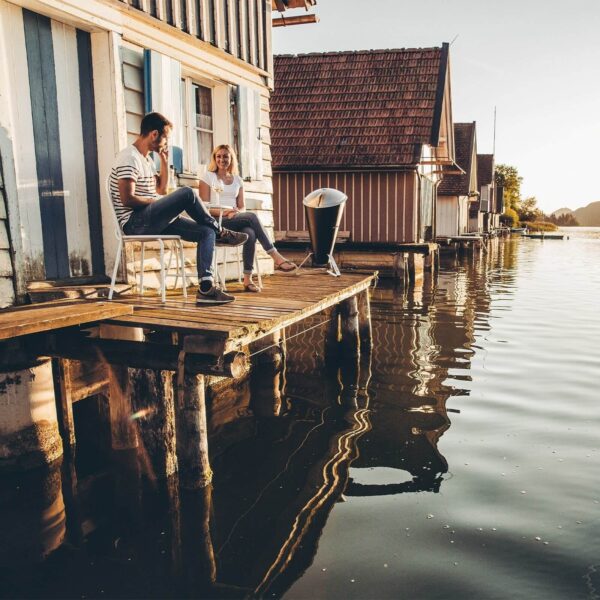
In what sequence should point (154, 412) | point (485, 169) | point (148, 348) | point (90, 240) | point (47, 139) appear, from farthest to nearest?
point (485, 169) < point (90, 240) < point (47, 139) < point (154, 412) < point (148, 348)

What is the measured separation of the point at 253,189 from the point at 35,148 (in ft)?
11.0

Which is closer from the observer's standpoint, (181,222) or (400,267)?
(181,222)

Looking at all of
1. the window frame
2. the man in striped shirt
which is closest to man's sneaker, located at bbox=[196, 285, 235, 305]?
the man in striped shirt

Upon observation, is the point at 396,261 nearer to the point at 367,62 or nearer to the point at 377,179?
the point at 377,179

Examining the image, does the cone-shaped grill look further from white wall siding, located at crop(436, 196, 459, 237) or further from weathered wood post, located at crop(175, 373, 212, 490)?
white wall siding, located at crop(436, 196, 459, 237)

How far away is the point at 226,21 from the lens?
7445mm

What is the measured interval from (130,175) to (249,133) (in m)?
3.55

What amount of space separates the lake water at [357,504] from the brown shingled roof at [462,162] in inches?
986

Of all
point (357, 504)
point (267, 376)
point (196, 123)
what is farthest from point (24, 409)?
point (196, 123)

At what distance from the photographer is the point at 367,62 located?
17.8 metres

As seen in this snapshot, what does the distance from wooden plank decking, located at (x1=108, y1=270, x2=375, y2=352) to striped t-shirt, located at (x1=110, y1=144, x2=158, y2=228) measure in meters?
0.77

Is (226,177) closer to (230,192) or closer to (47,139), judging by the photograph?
(230,192)

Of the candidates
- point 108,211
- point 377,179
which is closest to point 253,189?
point 108,211

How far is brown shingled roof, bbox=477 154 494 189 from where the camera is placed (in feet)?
153
